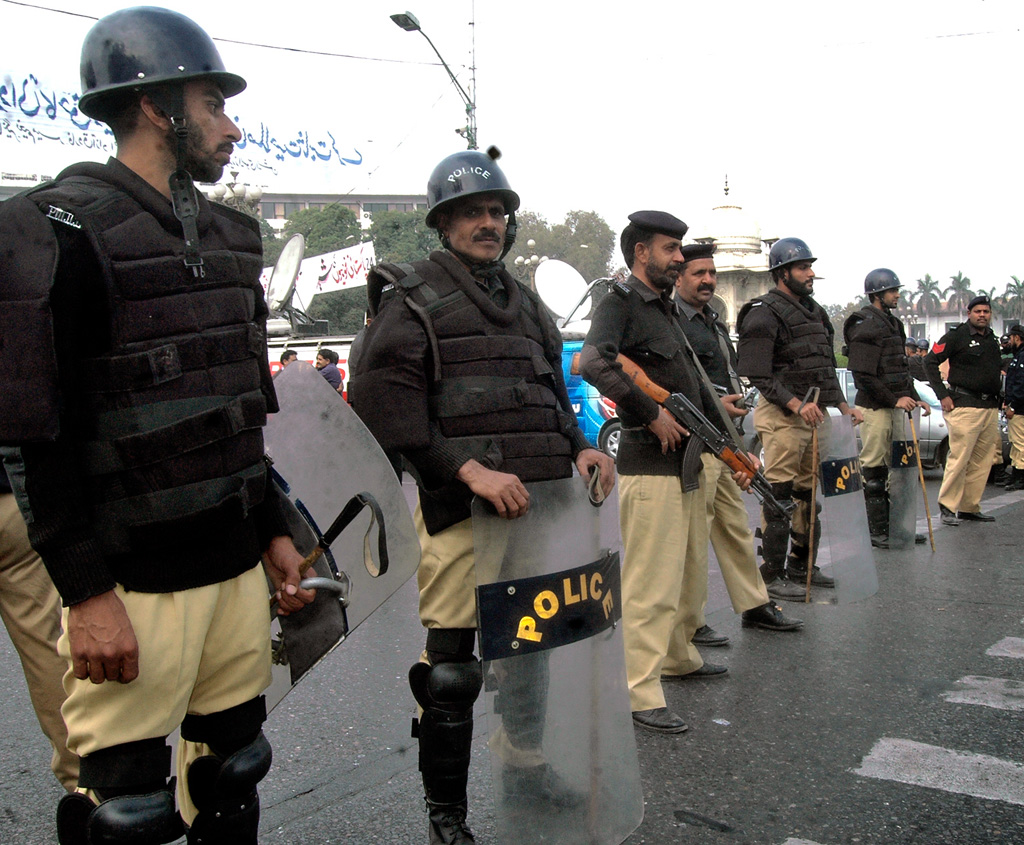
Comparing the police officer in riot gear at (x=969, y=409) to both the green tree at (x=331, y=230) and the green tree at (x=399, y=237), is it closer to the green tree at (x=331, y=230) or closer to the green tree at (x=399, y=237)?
the green tree at (x=399, y=237)

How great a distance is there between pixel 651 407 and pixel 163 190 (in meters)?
2.31

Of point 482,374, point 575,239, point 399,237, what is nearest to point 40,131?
point 399,237

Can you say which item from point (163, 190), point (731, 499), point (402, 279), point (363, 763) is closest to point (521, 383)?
point (402, 279)

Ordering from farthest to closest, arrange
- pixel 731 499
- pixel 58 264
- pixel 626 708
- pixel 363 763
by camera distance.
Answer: pixel 731 499
pixel 363 763
pixel 626 708
pixel 58 264

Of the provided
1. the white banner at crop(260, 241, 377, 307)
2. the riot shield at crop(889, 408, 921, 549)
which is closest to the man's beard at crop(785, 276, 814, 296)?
the riot shield at crop(889, 408, 921, 549)

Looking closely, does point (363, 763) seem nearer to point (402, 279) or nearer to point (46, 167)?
point (402, 279)

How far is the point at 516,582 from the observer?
2449 mm

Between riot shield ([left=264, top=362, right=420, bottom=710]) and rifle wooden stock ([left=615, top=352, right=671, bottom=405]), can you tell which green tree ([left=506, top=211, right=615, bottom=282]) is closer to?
rifle wooden stock ([left=615, top=352, right=671, bottom=405])

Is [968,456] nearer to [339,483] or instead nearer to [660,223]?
[660,223]

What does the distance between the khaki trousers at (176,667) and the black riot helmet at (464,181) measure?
4.20ft

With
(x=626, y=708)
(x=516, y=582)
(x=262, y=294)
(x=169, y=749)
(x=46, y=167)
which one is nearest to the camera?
(x=169, y=749)

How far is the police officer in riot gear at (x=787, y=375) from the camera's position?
5902 millimetres

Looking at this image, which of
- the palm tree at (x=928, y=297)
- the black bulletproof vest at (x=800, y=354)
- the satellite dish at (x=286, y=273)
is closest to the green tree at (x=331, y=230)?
the satellite dish at (x=286, y=273)

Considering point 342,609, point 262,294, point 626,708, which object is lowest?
point 626,708
